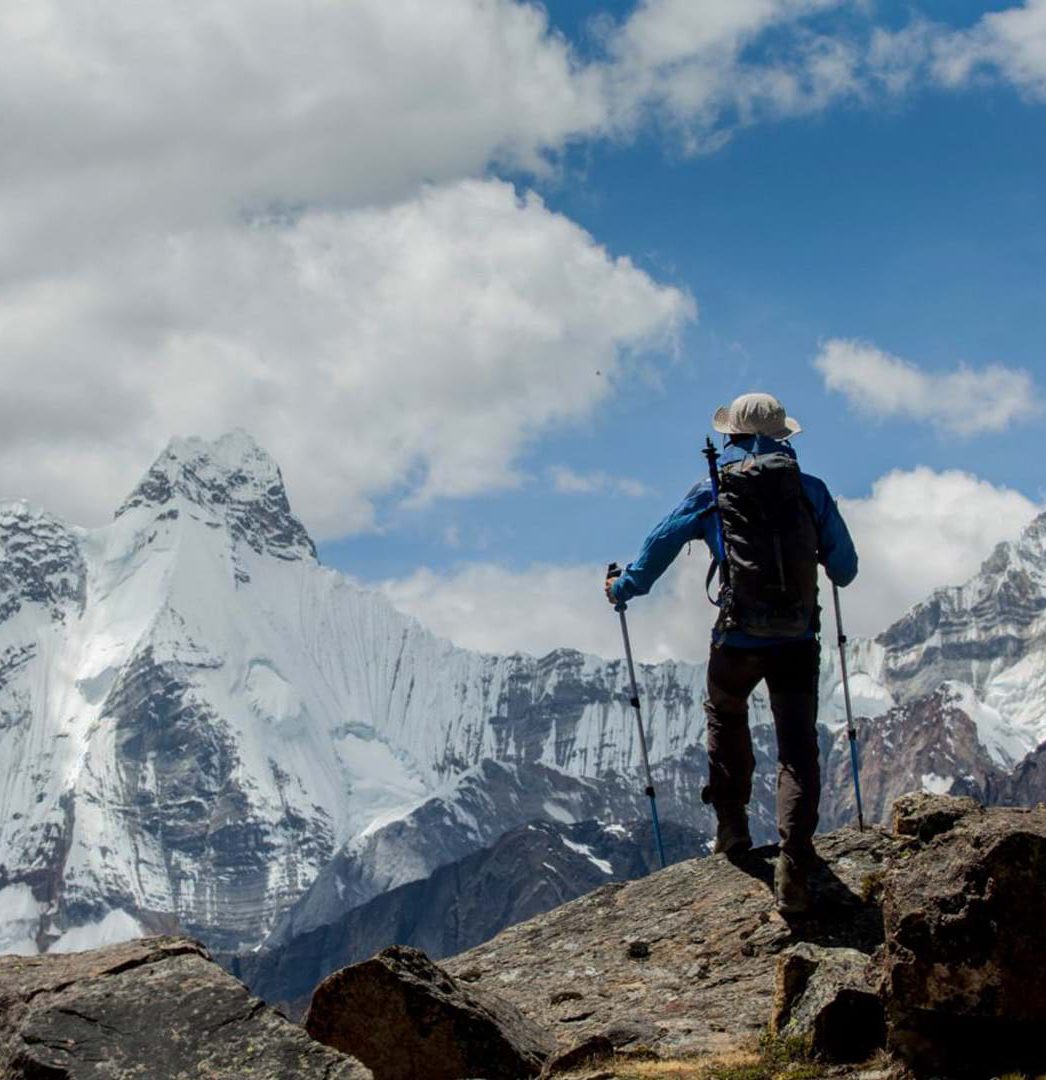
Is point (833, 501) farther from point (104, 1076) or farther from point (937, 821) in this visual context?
point (104, 1076)

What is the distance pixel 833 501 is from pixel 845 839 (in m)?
3.53

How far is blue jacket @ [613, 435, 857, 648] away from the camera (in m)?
16.3

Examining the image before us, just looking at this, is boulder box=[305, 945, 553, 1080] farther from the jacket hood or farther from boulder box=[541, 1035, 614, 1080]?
the jacket hood

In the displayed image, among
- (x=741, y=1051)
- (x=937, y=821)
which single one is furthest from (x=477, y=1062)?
(x=937, y=821)

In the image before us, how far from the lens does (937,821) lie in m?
13.0

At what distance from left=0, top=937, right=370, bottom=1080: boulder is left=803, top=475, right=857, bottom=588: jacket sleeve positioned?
23.0 ft

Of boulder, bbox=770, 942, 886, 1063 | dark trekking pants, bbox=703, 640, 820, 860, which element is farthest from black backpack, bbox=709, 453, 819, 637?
boulder, bbox=770, 942, 886, 1063

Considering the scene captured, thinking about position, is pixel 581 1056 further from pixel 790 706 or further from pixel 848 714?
pixel 848 714

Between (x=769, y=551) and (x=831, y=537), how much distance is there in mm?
1000

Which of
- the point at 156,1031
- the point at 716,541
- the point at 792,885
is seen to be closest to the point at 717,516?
the point at 716,541

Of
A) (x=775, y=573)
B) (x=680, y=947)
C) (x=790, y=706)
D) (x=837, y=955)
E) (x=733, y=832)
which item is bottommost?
(x=837, y=955)

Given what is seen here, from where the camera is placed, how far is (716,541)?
53.8ft

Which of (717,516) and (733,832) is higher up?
(717,516)

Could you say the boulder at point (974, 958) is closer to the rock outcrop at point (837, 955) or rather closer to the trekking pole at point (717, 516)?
the rock outcrop at point (837, 955)
